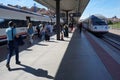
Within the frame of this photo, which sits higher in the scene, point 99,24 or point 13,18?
point 13,18

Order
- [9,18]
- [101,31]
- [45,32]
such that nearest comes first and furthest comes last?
1. [9,18]
2. [45,32]
3. [101,31]

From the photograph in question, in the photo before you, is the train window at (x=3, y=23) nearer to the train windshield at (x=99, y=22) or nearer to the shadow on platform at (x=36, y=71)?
the shadow on platform at (x=36, y=71)

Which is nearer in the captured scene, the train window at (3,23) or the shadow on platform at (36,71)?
the shadow on platform at (36,71)

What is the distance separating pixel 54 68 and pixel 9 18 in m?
14.0

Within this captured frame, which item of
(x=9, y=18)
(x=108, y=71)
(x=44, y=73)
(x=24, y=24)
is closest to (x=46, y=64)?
(x=44, y=73)

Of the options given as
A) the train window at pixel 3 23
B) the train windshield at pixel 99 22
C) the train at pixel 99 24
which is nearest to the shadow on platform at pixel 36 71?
the train window at pixel 3 23

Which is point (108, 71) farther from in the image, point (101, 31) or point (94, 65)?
point (101, 31)

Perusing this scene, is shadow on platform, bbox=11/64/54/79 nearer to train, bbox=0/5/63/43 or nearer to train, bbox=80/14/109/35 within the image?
train, bbox=0/5/63/43

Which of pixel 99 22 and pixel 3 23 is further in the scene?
pixel 99 22

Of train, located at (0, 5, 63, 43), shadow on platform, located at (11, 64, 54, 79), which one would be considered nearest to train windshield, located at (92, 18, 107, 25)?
train, located at (0, 5, 63, 43)

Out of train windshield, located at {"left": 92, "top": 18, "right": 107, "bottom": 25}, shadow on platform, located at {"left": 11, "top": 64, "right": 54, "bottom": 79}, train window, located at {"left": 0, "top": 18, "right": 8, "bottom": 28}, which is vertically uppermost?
train window, located at {"left": 0, "top": 18, "right": 8, "bottom": 28}

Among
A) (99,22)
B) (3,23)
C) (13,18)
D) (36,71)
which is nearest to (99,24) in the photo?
(99,22)

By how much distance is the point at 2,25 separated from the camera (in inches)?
827

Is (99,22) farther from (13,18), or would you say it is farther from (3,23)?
(3,23)
